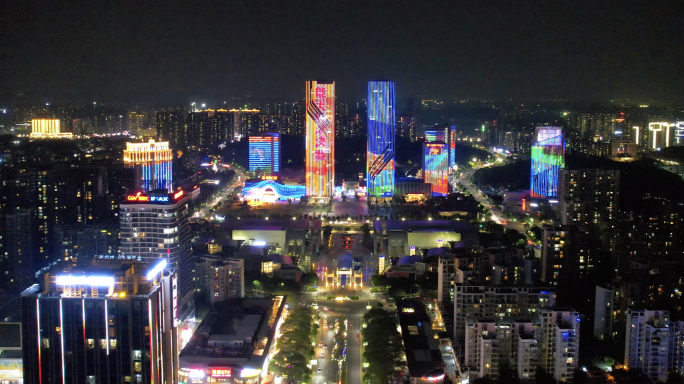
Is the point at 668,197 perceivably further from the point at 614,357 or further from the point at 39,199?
the point at 39,199

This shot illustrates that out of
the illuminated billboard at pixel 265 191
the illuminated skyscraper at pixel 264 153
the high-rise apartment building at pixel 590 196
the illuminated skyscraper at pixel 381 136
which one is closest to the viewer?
the high-rise apartment building at pixel 590 196

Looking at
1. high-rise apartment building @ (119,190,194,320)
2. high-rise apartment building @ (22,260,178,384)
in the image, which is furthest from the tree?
high-rise apartment building @ (119,190,194,320)

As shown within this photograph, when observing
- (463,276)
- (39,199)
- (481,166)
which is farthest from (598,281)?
(481,166)

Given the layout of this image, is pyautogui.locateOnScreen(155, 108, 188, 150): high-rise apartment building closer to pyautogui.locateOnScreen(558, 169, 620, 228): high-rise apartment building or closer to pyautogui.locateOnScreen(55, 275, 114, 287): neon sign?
pyautogui.locateOnScreen(558, 169, 620, 228): high-rise apartment building

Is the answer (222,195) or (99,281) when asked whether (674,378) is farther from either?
(222,195)

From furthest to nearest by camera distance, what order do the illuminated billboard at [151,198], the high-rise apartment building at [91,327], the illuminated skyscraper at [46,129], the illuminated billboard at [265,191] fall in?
the illuminated billboard at [265,191] < the illuminated skyscraper at [46,129] < the illuminated billboard at [151,198] < the high-rise apartment building at [91,327]

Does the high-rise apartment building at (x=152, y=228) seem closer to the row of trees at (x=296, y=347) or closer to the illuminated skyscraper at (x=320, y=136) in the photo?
the row of trees at (x=296, y=347)

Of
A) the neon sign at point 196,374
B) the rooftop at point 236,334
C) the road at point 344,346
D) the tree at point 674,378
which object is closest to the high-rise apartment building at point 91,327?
the neon sign at point 196,374
